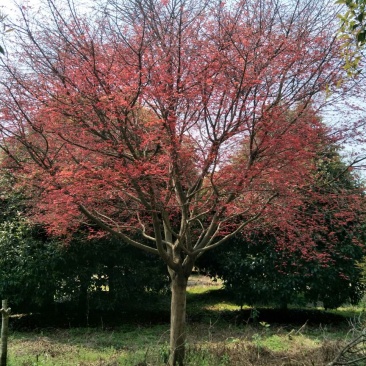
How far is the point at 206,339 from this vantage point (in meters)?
6.90

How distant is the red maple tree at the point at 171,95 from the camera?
3.92 m

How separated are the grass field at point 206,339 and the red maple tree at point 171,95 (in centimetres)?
158

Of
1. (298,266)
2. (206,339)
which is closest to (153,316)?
(206,339)

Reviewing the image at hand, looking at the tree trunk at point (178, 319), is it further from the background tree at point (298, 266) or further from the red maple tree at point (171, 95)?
the background tree at point (298, 266)

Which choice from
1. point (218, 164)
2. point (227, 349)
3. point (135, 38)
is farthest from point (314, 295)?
point (135, 38)

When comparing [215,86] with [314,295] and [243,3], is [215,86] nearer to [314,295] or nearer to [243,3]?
[243,3]

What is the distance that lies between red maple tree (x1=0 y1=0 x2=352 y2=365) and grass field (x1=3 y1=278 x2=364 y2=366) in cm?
158

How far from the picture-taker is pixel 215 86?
3.95 meters

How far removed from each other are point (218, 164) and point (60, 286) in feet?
16.3

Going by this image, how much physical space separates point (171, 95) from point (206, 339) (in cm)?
453

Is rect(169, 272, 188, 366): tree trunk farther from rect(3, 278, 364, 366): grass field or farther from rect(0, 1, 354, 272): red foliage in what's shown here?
rect(0, 1, 354, 272): red foliage

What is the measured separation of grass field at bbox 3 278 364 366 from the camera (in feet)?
15.6

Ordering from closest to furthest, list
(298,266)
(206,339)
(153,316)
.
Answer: (206,339)
(298,266)
(153,316)

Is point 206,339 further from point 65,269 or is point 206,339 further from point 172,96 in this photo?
point 172,96
